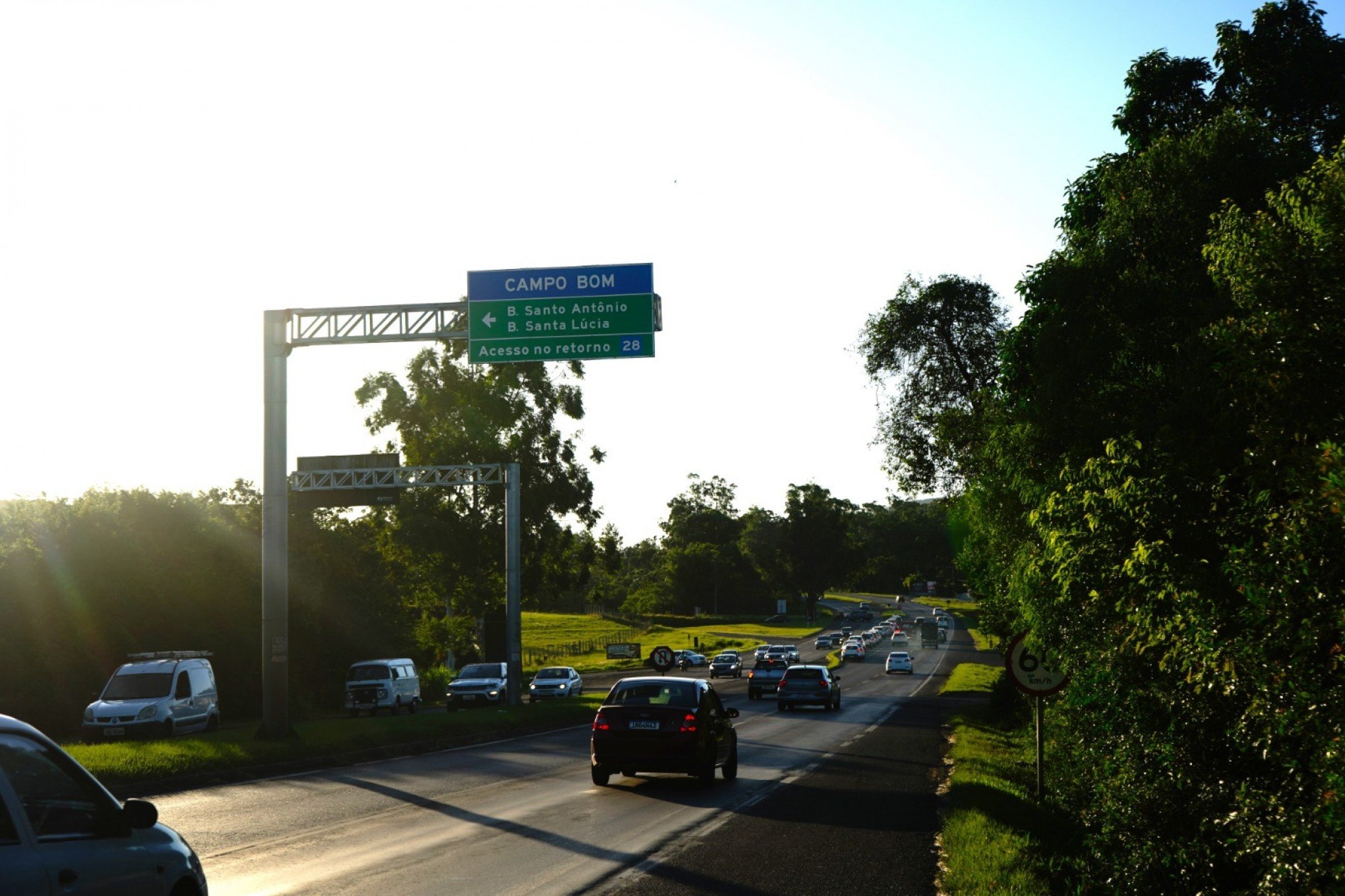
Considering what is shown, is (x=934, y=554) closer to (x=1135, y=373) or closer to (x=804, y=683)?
(x=804, y=683)

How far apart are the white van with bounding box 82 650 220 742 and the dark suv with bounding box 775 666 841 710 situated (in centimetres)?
1775

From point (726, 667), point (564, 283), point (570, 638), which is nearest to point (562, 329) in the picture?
point (564, 283)

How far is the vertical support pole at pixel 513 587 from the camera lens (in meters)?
40.9

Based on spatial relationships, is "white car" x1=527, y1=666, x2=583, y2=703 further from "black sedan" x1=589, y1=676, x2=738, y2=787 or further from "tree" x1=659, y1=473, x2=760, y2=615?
"tree" x1=659, y1=473, x2=760, y2=615

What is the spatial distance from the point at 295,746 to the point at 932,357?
20463 millimetres

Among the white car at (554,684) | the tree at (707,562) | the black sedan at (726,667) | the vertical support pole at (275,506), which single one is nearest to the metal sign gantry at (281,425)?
the vertical support pole at (275,506)

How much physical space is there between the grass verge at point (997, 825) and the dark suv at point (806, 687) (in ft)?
40.5

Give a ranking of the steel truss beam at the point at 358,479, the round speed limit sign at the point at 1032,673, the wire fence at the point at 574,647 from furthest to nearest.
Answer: the wire fence at the point at 574,647 → the steel truss beam at the point at 358,479 → the round speed limit sign at the point at 1032,673

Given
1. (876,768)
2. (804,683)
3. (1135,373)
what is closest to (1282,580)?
(1135,373)

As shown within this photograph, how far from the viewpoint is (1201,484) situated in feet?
31.0

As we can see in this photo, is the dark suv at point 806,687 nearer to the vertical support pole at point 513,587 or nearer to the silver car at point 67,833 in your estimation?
the vertical support pole at point 513,587

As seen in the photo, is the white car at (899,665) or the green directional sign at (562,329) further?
the white car at (899,665)

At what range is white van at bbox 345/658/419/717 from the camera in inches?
1646

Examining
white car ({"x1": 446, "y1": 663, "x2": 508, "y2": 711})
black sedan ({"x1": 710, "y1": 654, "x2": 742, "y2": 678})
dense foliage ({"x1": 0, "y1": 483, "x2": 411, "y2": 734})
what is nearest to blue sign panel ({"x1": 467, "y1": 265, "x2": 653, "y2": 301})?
dense foliage ({"x1": 0, "y1": 483, "x2": 411, "y2": 734})
